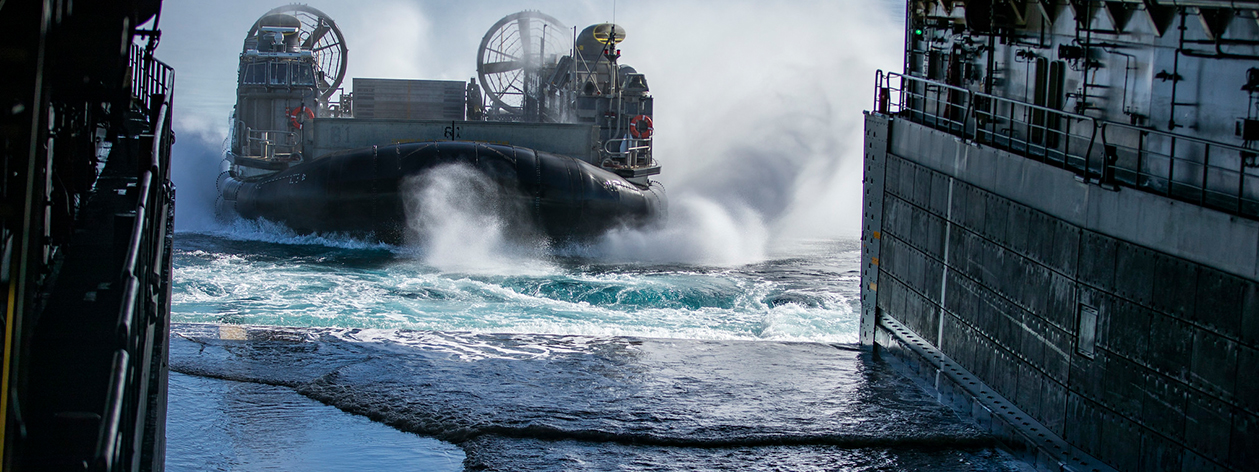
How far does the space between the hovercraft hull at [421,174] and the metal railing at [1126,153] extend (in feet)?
24.8

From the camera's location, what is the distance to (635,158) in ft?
59.1

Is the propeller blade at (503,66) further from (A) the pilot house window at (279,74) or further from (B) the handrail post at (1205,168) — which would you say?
(B) the handrail post at (1205,168)

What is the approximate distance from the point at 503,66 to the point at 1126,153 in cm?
2042

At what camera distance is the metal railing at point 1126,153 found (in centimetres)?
493

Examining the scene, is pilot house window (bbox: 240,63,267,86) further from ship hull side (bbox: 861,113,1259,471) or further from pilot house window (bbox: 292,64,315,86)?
ship hull side (bbox: 861,113,1259,471)

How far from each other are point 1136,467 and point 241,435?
4.47 m

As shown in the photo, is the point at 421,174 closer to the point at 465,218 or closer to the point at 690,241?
the point at 465,218

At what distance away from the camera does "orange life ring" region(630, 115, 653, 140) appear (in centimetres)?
1870

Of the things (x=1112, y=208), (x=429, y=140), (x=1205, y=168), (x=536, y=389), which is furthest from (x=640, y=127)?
(x=1205, y=168)

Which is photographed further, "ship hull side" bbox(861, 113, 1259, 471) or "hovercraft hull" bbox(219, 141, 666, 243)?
"hovercraft hull" bbox(219, 141, 666, 243)

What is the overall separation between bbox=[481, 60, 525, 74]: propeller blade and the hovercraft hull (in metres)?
9.94

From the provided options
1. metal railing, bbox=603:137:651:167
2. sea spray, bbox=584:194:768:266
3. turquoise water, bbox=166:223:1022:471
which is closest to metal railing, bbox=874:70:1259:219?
turquoise water, bbox=166:223:1022:471

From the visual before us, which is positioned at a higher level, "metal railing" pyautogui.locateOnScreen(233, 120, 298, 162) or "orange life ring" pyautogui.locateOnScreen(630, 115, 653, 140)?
"orange life ring" pyautogui.locateOnScreen(630, 115, 653, 140)

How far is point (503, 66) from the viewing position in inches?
997
